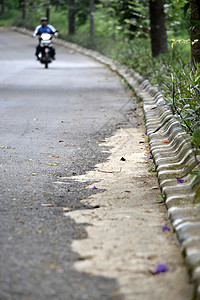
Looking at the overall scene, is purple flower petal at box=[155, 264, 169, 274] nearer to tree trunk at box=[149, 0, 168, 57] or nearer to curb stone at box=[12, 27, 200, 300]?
curb stone at box=[12, 27, 200, 300]

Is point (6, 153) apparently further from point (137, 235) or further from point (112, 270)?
point (112, 270)

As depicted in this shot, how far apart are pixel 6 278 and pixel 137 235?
1.21 metres

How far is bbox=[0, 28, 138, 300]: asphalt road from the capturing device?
3.36 meters

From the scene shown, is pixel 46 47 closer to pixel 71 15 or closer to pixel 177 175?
pixel 177 175

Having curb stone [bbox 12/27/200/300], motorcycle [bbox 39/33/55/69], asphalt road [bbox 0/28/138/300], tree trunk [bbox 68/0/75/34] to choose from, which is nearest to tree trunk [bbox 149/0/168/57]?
asphalt road [bbox 0/28/138/300]

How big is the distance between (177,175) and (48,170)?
1564 mm

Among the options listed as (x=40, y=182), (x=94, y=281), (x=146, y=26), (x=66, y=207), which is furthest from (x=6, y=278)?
(x=146, y=26)

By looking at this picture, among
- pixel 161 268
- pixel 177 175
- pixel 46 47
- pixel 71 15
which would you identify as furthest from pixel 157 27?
pixel 71 15

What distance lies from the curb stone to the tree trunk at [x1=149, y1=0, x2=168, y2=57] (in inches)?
226

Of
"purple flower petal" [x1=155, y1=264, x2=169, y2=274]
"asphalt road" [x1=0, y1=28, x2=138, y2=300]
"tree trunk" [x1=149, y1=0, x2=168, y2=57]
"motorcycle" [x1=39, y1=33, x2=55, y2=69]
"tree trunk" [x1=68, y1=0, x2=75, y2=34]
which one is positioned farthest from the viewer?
"tree trunk" [x1=68, y1=0, x2=75, y2=34]

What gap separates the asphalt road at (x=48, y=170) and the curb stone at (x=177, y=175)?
51 centimetres

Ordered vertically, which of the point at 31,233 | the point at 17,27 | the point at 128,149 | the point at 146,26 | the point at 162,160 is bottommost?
the point at 17,27

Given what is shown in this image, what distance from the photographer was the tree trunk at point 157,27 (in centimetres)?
1619

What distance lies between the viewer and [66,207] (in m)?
4.93
